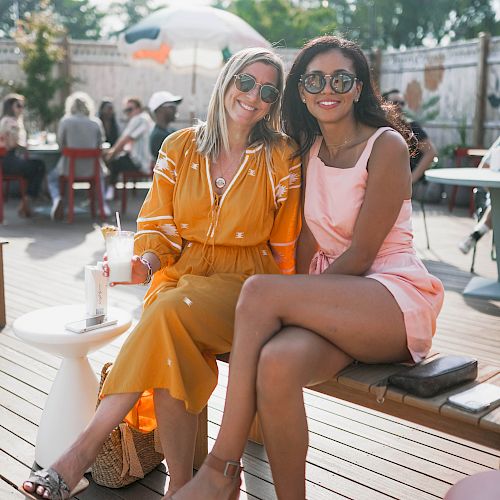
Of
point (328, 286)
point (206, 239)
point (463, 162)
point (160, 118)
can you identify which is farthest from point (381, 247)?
point (463, 162)

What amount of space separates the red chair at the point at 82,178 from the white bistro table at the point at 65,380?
5.36 m

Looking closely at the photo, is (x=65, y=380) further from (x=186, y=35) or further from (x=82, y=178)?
(x=186, y=35)

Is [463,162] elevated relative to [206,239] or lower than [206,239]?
lower

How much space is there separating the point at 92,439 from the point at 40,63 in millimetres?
9836

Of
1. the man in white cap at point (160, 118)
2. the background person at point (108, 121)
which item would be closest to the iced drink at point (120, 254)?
the man in white cap at point (160, 118)

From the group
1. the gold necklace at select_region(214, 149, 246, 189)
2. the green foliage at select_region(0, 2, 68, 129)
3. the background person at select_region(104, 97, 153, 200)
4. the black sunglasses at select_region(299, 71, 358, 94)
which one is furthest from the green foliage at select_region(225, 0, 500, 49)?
the black sunglasses at select_region(299, 71, 358, 94)

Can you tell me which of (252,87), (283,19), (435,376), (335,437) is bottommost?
(335,437)

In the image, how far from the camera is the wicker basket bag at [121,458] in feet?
7.61

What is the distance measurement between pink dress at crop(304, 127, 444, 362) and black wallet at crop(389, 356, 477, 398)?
4.5 inches

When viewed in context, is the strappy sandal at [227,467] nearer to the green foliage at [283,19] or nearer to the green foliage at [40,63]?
the green foliage at [40,63]

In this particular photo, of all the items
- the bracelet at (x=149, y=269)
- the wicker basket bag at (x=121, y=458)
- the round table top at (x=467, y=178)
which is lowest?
the wicker basket bag at (x=121, y=458)

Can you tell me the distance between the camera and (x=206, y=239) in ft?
8.10

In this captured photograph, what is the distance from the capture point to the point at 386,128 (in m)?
2.35

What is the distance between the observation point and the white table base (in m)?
2.42
